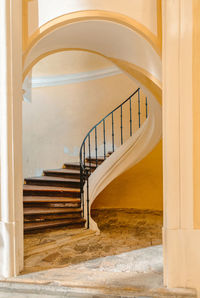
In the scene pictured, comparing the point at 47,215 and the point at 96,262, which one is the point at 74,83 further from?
the point at 96,262

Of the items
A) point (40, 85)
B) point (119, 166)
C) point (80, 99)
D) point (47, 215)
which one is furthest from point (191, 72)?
point (40, 85)

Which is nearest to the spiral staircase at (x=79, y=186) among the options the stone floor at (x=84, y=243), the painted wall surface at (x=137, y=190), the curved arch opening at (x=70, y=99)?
the stone floor at (x=84, y=243)

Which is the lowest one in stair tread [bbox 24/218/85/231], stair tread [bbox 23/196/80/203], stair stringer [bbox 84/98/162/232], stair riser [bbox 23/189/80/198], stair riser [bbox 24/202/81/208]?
stair tread [bbox 24/218/85/231]

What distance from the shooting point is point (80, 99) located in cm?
602

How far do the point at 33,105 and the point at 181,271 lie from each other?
5.49 metres

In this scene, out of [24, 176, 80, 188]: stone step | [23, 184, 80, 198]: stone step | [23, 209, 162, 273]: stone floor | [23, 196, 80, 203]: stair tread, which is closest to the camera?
[23, 209, 162, 273]: stone floor

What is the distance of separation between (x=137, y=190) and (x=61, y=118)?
109 inches

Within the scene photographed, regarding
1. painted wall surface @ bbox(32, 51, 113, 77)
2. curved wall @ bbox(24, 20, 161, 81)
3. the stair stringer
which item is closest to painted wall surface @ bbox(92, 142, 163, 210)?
the stair stringer

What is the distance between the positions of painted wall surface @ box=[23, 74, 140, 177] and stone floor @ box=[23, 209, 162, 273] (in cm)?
250

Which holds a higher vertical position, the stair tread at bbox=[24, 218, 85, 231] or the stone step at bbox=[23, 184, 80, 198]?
the stone step at bbox=[23, 184, 80, 198]

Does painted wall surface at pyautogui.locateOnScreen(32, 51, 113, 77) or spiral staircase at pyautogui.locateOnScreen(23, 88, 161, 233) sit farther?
painted wall surface at pyautogui.locateOnScreen(32, 51, 113, 77)

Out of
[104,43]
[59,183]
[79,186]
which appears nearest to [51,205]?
[59,183]

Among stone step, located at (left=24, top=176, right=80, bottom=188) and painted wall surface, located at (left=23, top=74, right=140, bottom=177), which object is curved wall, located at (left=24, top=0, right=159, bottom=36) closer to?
stone step, located at (left=24, top=176, right=80, bottom=188)

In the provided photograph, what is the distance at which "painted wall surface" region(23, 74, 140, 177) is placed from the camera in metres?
5.86
